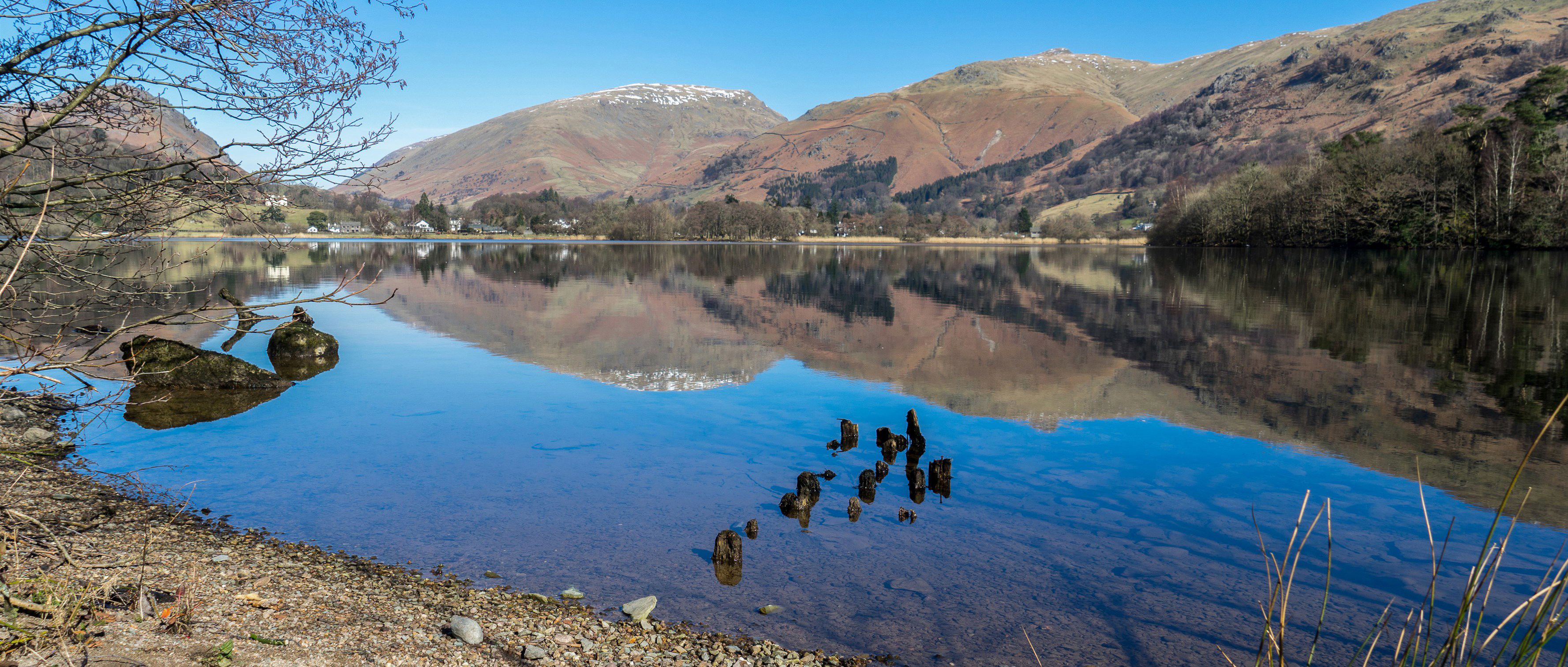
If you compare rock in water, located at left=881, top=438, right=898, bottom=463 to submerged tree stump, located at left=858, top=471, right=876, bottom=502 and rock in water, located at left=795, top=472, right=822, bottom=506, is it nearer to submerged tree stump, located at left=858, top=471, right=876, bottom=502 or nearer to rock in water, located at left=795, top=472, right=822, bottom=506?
submerged tree stump, located at left=858, top=471, right=876, bottom=502

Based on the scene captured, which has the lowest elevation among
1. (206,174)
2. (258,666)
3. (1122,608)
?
(1122,608)

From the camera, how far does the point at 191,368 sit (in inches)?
634

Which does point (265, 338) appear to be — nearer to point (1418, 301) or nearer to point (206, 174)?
point (206, 174)

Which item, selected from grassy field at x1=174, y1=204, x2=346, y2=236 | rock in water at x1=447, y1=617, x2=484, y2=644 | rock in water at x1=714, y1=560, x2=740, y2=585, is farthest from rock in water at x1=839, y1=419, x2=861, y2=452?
grassy field at x1=174, y1=204, x2=346, y2=236

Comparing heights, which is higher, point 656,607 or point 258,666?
point 258,666

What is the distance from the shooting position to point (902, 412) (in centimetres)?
1527

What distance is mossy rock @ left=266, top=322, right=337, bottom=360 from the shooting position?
2070 centimetres

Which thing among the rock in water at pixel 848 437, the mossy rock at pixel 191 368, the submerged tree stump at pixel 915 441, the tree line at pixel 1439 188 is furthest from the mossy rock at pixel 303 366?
the tree line at pixel 1439 188

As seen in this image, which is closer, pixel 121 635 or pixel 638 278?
pixel 121 635

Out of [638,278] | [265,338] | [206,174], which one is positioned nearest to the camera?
[206,174]

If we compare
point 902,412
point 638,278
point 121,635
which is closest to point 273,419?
point 121,635

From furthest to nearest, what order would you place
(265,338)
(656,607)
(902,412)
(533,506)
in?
1. (265,338)
2. (902,412)
3. (533,506)
4. (656,607)

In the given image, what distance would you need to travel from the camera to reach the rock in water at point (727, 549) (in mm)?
8086

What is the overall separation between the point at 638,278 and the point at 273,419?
3733cm
